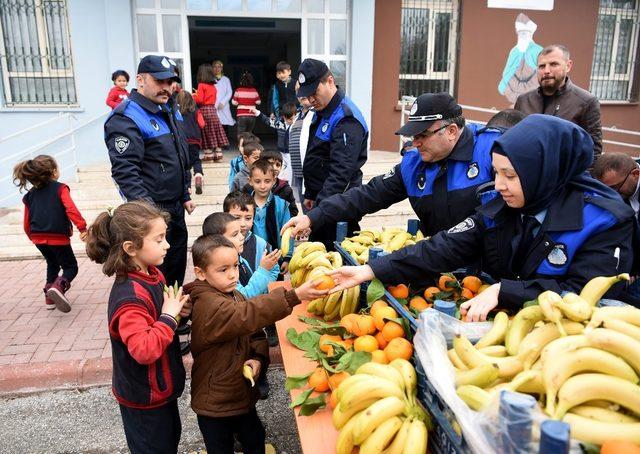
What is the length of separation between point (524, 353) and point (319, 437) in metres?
0.78

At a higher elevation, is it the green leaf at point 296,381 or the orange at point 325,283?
the orange at point 325,283

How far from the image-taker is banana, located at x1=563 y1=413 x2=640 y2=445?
3.78 ft

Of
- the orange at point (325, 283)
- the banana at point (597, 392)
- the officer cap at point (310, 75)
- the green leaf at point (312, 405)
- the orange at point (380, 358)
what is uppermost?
the officer cap at point (310, 75)

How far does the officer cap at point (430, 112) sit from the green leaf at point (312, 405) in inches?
61.6

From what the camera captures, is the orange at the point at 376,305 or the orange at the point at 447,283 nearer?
the orange at the point at 376,305

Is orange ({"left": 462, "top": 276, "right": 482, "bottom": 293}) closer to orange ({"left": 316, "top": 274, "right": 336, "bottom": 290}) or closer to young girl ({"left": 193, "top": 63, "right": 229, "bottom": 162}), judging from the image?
orange ({"left": 316, "top": 274, "right": 336, "bottom": 290})

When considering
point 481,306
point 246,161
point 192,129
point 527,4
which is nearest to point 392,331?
point 481,306

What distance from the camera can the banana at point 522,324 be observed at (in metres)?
1.64

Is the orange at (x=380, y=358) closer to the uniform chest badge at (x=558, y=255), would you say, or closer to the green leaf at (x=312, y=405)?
the green leaf at (x=312, y=405)

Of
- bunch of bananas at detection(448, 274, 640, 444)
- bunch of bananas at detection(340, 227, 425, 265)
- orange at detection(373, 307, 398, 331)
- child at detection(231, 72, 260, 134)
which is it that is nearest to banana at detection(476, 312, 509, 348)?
bunch of bananas at detection(448, 274, 640, 444)

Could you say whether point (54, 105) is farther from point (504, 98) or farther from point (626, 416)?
point (626, 416)

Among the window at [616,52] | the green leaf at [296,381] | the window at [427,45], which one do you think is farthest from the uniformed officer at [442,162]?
the window at [616,52]

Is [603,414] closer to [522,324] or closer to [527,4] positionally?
[522,324]

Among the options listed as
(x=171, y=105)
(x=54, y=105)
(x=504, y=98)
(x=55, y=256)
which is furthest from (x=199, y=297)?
(x=504, y=98)
